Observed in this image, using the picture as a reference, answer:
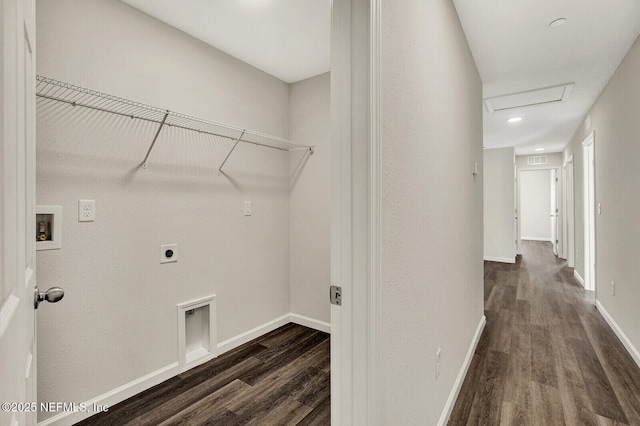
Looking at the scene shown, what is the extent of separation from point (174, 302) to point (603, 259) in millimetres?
4151

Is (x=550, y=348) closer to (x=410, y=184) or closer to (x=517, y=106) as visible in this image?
(x=410, y=184)

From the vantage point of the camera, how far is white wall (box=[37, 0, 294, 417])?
169 centimetres

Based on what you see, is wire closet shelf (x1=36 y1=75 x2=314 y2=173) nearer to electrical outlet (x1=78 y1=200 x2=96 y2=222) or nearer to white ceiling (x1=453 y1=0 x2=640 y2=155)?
electrical outlet (x1=78 y1=200 x2=96 y2=222)

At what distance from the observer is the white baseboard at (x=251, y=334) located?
257 cm

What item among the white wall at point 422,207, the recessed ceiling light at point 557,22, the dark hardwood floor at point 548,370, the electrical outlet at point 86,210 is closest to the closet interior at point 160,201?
the electrical outlet at point 86,210

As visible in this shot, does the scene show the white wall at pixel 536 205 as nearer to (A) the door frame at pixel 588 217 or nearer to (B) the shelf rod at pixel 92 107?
(A) the door frame at pixel 588 217

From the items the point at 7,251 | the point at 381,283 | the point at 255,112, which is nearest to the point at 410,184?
the point at 381,283

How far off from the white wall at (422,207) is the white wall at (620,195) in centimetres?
137

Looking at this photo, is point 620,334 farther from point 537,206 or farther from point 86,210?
point 537,206

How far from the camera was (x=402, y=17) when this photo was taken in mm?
1171

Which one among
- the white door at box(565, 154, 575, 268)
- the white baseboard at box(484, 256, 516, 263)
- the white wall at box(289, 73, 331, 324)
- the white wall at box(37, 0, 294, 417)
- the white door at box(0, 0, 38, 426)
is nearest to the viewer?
the white door at box(0, 0, 38, 426)

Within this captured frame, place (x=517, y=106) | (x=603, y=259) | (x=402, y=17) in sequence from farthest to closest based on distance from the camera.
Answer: (x=517, y=106) → (x=603, y=259) → (x=402, y=17)

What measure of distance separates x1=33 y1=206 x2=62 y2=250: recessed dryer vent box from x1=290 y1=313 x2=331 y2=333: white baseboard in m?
2.06

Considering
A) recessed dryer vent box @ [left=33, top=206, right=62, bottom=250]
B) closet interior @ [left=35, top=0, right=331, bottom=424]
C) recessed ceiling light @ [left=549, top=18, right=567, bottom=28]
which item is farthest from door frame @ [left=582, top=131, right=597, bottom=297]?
recessed dryer vent box @ [left=33, top=206, right=62, bottom=250]
